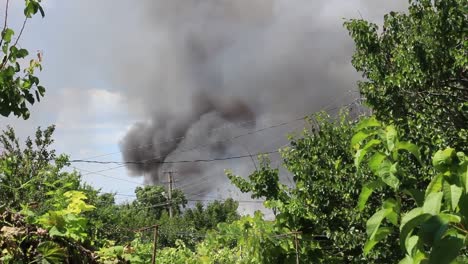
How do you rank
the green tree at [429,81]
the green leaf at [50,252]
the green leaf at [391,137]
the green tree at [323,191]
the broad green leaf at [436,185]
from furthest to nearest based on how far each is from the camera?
the green tree at [323,191] < the green tree at [429,81] < the green leaf at [50,252] < the green leaf at [391,137] < the broad green leaf at [436,185]

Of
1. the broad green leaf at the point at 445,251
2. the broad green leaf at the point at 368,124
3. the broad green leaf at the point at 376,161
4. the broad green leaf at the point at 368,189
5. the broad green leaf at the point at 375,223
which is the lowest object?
the broad green leaf at the point at 445,251

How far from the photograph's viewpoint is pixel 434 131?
17.3 feet

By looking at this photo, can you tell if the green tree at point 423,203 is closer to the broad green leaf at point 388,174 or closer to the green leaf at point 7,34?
the broad green leaf at point 388,174

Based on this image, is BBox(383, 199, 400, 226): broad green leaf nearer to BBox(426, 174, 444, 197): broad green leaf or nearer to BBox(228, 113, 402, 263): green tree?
BBox(426, 174, 444, 197): broad green leaf

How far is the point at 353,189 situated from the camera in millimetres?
6402

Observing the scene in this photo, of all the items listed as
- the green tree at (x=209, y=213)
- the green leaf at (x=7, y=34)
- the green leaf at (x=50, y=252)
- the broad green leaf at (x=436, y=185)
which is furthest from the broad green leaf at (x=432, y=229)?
the green tree at (x=209, y=213)

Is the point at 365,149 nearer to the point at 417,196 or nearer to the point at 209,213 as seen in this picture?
the point at 417,196

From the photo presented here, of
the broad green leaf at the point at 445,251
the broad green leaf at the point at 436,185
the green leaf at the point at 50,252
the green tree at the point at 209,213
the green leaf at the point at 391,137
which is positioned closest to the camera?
the broad green leaf at the point at 445,251


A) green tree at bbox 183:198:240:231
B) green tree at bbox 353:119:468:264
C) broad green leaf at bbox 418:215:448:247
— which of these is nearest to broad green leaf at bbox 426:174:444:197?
green tree at bbox 353:119:468:264

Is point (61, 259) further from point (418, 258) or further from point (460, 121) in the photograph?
point (460, 121)

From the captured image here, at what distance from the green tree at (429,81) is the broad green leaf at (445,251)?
4.37 metres

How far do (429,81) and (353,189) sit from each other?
1688mm

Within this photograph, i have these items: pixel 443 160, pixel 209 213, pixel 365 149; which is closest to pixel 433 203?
pixel 443 160

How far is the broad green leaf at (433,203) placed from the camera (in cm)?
77
